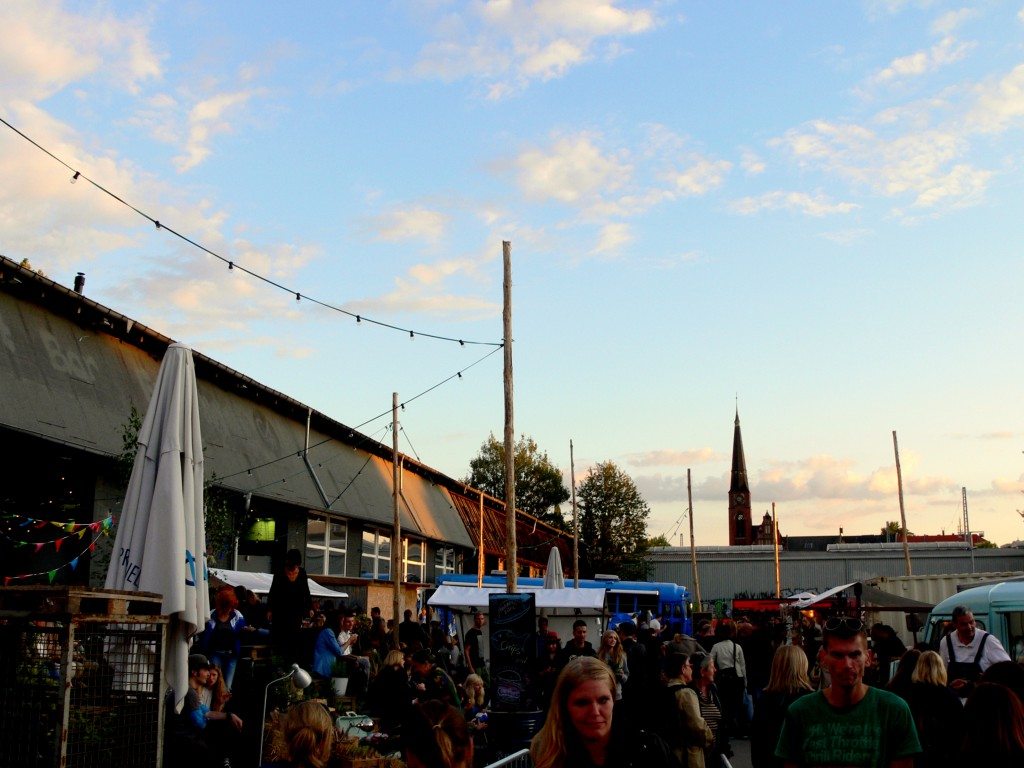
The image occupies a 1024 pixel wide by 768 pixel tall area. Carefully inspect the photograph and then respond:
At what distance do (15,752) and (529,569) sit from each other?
180 ft

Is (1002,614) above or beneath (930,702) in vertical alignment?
above

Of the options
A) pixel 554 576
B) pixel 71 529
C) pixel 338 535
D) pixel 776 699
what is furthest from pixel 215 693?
pixel 338 535

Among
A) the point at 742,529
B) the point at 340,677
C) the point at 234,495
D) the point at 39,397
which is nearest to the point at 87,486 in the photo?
the point at 39,397

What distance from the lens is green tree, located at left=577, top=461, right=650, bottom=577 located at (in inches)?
3172

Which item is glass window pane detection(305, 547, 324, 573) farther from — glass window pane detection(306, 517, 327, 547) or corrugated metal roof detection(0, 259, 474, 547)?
corrugated metal roof detection(0, 259, 474, 547)

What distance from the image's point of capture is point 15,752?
266 inches

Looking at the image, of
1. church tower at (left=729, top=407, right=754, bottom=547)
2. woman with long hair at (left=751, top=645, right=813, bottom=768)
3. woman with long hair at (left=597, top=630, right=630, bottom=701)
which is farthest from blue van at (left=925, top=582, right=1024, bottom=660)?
church tower at (left=729, top=407, right=754, bottom=547)

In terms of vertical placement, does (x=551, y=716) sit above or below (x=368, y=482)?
below

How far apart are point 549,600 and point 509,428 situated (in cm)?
360

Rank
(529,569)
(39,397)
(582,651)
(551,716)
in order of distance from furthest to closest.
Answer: (529,569) < (39,397) < (582,651) < (551,716)

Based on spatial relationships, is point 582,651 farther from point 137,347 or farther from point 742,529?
point 742,529

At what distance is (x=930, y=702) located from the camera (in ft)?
25.8

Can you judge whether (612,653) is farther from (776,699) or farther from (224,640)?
(776,699)

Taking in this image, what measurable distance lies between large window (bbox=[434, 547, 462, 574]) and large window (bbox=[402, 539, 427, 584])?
1971mm
